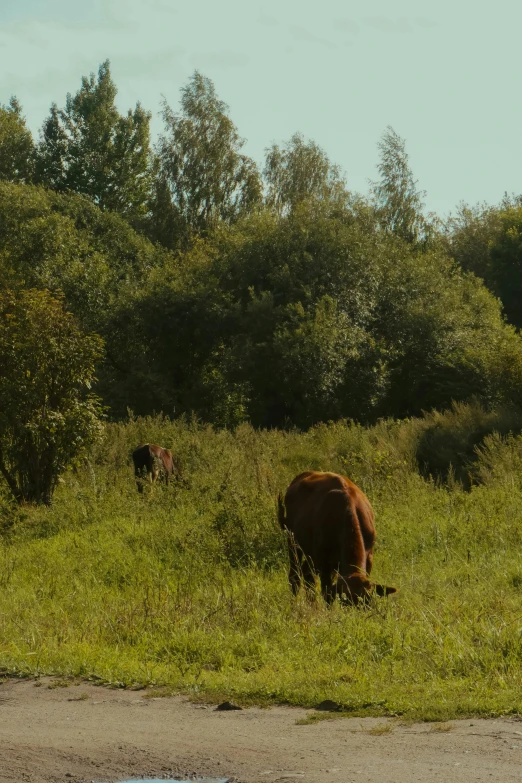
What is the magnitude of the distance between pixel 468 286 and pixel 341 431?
16319 millimetres

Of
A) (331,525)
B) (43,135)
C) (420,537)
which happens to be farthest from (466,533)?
(43,135)

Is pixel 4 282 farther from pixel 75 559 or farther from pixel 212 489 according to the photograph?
pixel 75 559

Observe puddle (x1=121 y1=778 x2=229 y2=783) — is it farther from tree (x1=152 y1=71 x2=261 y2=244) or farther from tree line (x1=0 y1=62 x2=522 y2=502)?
tree (x1=152 y1=71 x2=261 y2=244)

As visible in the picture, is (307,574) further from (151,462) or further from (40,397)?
(40,397)

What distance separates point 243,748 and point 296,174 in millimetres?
48061

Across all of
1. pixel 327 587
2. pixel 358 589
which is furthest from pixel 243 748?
pixel 327 587

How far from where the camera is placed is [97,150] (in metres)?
56.0

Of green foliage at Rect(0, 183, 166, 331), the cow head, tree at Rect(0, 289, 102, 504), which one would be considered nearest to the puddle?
the cow head

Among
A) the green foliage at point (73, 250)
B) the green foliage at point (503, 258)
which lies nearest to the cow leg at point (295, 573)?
the green foliage at point (73, 250)

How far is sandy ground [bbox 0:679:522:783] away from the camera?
480cm

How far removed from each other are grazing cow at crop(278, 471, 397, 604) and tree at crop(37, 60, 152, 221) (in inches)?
1790

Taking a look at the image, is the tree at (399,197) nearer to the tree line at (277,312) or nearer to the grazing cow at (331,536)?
the tree line at (277,312)

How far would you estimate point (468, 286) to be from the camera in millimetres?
37344

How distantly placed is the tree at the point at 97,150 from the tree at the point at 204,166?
532 cm
